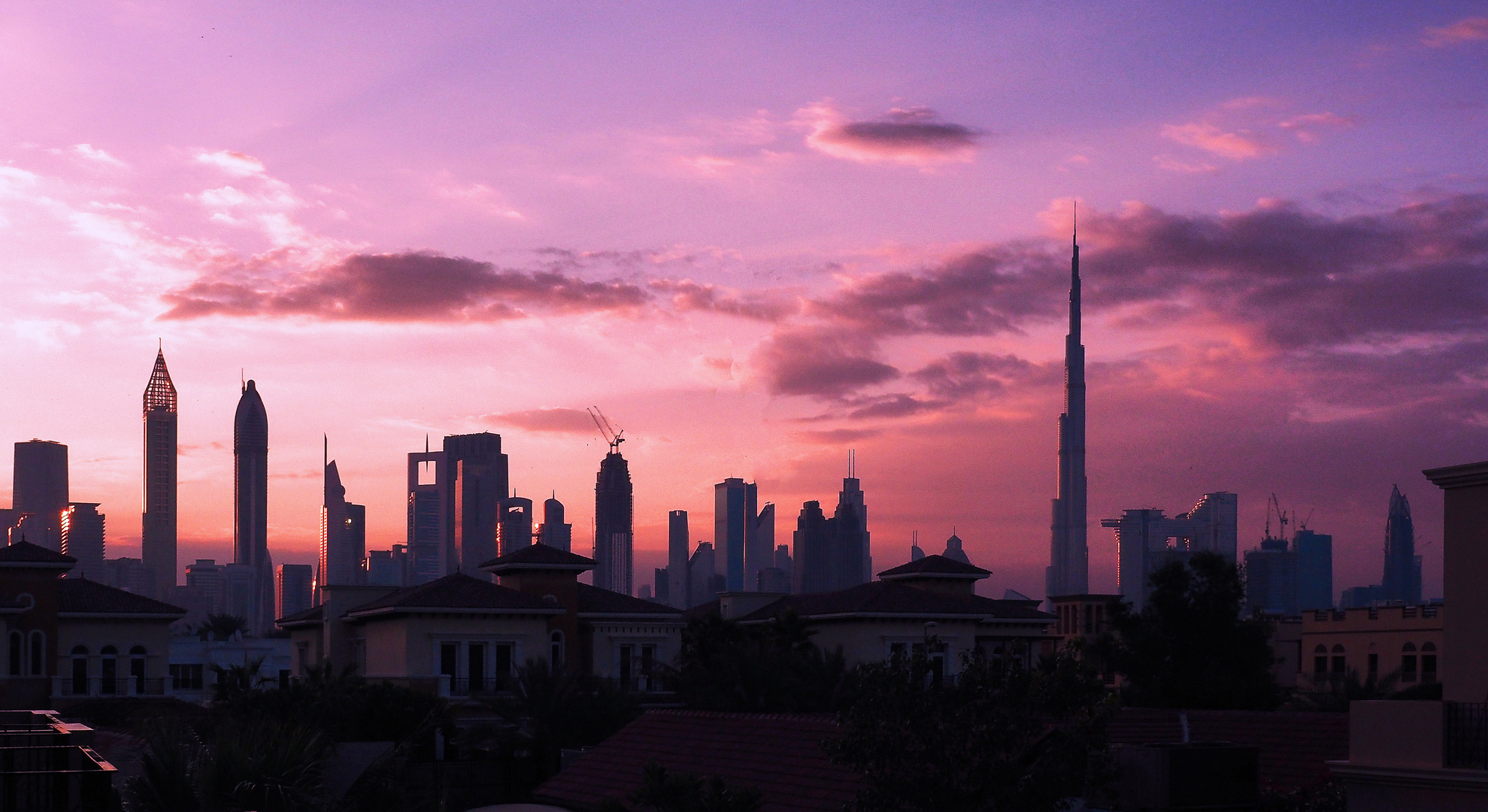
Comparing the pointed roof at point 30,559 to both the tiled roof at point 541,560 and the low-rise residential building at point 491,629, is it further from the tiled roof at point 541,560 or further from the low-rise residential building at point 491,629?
the tiled roof at point 541,560

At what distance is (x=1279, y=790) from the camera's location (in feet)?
78.3

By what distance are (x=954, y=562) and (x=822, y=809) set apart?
4226 centimetres

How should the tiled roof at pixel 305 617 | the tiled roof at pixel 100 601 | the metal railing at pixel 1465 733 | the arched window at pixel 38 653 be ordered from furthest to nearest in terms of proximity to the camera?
the tiled roof at pixel 305 617
the tiled roof at pixel 100 601
the arched window at pixel 38 653
the metal railing at pixel 1465 733

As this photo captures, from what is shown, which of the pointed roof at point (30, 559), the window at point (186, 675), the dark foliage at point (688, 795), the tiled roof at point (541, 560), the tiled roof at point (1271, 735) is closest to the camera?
the dark foliage at point (688, 795)

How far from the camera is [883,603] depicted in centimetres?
6012

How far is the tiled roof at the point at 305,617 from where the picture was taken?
213 ft

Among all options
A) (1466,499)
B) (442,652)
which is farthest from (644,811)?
(442,652)

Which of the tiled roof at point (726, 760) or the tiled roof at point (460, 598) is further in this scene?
the tiled roof at point (460, 598)

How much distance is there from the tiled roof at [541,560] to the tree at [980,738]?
42.2m

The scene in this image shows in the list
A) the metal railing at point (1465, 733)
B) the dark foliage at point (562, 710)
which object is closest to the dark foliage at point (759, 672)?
the dark foliage at point (562, 710)

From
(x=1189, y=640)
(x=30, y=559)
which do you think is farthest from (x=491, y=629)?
(x=1189, y=640)

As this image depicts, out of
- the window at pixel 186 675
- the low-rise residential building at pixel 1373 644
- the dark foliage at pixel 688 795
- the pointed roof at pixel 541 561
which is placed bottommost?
the window at pixel 186 675

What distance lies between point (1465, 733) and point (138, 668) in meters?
58.4

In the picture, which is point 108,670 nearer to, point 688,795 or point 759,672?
point 759,672
